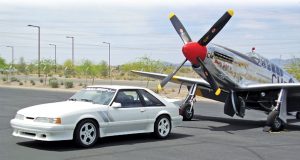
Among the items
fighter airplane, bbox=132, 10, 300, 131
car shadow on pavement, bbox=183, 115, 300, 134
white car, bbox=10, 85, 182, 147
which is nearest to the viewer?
white car, bbox=10, 85, 182, 147

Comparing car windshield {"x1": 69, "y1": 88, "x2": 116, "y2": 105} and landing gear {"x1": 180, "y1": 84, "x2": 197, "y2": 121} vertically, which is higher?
car windshield {"x1": 69, "y1": 88, "x2": 116, "y2": 105}

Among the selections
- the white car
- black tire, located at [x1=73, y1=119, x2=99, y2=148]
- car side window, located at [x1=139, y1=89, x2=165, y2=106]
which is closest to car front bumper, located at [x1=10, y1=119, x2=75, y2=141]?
the white car

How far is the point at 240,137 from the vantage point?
13.2 m

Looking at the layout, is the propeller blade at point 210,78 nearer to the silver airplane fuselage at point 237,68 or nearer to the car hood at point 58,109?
the silver airplane fuselage at point 237,68

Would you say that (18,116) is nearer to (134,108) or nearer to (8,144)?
(8,144)

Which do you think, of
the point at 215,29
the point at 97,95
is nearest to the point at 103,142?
the point at 97,95

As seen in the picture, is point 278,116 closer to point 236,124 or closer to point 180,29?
point 236,124

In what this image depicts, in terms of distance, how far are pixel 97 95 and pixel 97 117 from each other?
1.02 m

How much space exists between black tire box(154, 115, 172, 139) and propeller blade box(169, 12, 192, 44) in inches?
145

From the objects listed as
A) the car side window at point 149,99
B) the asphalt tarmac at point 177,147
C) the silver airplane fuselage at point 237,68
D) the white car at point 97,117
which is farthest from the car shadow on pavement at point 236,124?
the car side window at point 149,99

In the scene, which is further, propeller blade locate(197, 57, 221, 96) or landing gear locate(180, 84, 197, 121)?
landing gear locate(180, 84, 197, 121)

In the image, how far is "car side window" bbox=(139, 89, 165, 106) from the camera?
39.6ft

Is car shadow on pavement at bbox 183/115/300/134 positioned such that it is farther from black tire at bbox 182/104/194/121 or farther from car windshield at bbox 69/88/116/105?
car windshield at bbox 69/88/116/105

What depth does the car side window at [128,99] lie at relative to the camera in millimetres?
11477
